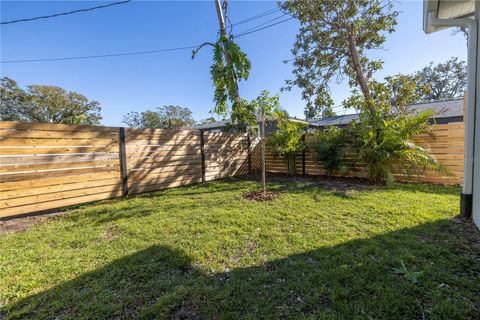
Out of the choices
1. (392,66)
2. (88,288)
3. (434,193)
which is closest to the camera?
(88,288)

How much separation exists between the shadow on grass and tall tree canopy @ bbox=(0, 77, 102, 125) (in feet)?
80.1

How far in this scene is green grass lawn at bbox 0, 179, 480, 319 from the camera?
144cm

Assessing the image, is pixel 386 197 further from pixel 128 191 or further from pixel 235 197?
pixel 128 191

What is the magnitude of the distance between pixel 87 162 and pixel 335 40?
8251 millimetres

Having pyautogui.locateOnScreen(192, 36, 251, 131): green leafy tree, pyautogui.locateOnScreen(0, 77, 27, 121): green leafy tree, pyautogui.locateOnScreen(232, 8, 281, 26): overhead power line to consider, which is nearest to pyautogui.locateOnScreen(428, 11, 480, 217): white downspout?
pyautogui.locateOnScreen(192, 36, 251, 131): green leafy tree

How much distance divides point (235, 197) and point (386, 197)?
2.94 metres

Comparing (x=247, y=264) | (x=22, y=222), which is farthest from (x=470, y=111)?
(x=22, y=222)

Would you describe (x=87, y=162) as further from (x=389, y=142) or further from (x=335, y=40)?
(x=335, y=40)

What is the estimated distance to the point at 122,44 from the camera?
→ 1011cm

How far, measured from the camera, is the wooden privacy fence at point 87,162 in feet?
11.0

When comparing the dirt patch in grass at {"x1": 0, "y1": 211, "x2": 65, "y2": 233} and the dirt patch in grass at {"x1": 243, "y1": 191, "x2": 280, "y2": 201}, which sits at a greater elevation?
the dirt patch in grass at {"x1": 243, "y1": 191, "x2": 280, "y2": 201}

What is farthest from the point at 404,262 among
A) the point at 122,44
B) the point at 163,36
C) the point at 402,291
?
the point at 122,44

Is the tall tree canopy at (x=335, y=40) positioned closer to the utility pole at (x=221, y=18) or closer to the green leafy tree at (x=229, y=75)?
the utility pole at (x=221, y=18)

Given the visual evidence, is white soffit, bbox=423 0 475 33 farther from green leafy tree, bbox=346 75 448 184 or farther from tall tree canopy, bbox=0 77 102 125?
tall tree canopy, bbox=0 77 102 125
